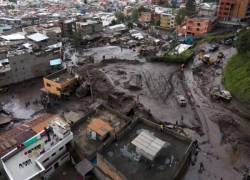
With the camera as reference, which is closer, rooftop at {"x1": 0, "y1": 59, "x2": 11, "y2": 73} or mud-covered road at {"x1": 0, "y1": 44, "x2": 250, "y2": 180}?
mud-covered road at {"x1": 0, "y1": 44, "x2": 250, "y2": 180}

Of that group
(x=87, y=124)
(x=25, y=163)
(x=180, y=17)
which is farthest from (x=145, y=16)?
(x=25, y=163)

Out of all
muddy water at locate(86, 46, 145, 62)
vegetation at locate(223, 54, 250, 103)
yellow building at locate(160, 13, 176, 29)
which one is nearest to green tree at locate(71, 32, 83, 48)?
muddy water at locate(86, 46, 145, 62)

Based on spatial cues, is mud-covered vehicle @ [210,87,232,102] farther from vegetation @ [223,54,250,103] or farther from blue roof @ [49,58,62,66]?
blue roof @ [49,58,62,66]

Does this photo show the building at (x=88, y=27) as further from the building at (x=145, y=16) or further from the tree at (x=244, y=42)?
the tree at (x=244, y=42)

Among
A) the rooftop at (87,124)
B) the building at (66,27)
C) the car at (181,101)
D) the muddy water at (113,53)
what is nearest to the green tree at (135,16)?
the building at (66,27)

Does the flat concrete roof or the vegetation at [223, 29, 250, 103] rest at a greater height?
the vegetation at [223, 29, 250, 103]

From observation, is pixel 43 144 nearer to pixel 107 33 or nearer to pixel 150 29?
pixel 107 33

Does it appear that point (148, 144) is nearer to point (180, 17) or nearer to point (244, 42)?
point (244, 42)
